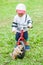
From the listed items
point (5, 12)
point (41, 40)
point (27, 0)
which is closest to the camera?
point (41, 40)

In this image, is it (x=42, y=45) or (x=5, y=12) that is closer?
(x=42, y=45)

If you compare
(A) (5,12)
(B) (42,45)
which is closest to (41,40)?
(B) (42,45)

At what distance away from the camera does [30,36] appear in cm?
737

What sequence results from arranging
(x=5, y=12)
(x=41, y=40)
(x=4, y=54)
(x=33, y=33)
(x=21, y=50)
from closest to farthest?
(x=21, y=50) < (x=4, y=54) < (x=41, y=40) < (x=33, y=33) < (x=5, y=12)

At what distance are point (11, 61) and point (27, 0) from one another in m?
8.76

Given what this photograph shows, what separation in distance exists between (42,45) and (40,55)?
0.78 m

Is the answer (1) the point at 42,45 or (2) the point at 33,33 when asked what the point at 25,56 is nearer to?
(1) the point at 42,45

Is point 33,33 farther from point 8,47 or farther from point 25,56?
point 25,56

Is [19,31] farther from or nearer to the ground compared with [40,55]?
farther from the ground

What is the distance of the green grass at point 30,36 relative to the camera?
5.53 meters

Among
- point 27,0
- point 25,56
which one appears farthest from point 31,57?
point 27,0

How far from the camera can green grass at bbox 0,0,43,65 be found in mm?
5532

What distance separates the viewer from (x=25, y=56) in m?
5.74

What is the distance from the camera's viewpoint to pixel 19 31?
5574 mm
